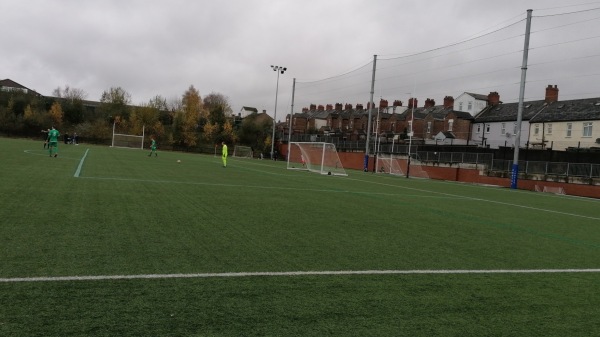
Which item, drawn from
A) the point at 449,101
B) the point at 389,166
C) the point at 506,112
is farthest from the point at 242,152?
the point at 506,112

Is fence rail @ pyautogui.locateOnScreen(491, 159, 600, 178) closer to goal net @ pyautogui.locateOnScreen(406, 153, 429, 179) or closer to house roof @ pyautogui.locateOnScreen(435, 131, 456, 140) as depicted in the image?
goal net @ pyautogui.locateOnScreen(406, 153, 429, 179)

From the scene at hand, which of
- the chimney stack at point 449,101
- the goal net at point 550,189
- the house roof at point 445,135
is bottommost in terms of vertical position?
the goal net at point 550,189

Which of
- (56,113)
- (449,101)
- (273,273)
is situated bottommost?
(273,273)

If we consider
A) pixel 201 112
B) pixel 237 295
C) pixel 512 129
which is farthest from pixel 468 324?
pixel 201 112

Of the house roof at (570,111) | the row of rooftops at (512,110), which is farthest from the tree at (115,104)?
the house roof at (570,111)

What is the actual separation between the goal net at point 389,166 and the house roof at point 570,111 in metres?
21.2

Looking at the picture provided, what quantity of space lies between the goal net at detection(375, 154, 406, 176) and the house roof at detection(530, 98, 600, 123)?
21.2m

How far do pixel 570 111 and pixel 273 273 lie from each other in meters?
57.4

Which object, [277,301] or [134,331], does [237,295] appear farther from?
[134,331]

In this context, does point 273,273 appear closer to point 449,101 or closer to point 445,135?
point 445,135

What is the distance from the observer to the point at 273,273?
5.36m

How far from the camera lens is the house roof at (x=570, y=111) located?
50.2 meters

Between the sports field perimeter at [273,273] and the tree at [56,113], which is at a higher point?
the tree at [56,113]

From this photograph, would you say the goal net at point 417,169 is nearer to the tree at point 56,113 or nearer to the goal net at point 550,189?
the goal net at point 550,189
